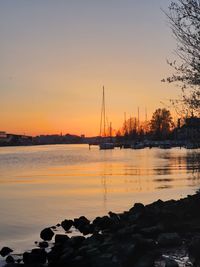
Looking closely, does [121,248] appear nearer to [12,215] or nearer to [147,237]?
[147,237]

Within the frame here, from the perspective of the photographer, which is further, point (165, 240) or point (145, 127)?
point (145, 127)

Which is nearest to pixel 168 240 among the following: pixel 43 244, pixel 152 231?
pixel 152 231

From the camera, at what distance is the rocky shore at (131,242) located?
12.2 meters

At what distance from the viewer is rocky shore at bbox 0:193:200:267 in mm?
12195

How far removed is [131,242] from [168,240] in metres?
0.97

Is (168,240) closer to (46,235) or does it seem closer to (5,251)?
(5,251)

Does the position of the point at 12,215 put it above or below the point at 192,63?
below

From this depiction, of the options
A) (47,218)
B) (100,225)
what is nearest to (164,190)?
(47,218)

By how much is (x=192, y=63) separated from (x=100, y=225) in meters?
6.52

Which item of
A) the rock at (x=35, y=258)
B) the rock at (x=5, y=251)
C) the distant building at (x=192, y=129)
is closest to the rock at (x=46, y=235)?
the rock at (x=5, y=251)

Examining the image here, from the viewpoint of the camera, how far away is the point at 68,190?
1328 inches

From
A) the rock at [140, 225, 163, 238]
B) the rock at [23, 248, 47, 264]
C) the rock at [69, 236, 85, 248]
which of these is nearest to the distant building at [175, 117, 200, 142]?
the rock at [140, 225, 163, 238]

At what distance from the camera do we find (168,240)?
13734 millimetres

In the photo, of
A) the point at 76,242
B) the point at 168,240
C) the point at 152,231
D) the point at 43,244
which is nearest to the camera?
the point at 168,240
